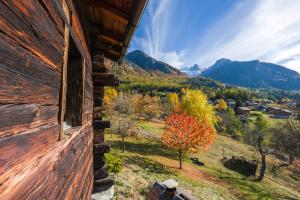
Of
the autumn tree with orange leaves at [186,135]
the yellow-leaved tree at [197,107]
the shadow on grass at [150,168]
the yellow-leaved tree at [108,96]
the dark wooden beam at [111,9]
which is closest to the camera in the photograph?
the dark wooden beam at [111,9]

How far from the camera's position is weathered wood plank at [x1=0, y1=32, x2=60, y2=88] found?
1.19 metres

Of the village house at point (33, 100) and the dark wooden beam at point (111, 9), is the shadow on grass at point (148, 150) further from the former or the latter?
the village house at point (33, 100)

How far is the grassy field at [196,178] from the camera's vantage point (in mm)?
14776

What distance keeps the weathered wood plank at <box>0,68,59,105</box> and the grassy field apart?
10.8 meters

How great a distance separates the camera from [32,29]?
1611 millimetres

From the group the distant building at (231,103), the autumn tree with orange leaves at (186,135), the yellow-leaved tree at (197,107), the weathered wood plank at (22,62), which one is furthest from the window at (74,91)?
the distant building at (231,103)

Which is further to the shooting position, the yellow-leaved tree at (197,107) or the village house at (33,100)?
the yellow-leaved tree at (197,107)

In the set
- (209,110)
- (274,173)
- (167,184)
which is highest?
(209,110)

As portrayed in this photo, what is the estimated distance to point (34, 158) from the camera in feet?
5.41

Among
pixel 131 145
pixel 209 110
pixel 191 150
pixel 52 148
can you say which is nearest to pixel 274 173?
pixel 209 110

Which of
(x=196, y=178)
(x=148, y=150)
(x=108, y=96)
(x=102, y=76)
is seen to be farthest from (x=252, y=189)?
(x=108, y=96)

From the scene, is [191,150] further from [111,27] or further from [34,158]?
[34,158]

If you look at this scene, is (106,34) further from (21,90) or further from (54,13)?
(21,90)

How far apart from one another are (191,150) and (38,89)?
82.7 feet
